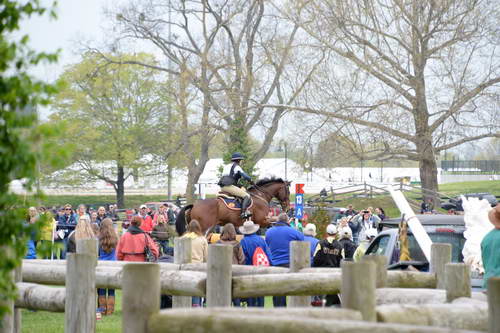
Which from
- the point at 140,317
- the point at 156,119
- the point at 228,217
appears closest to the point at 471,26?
the point at 228,217

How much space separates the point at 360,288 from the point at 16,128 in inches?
72.2

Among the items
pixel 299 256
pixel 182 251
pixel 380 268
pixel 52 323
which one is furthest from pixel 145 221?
pixel 380 268

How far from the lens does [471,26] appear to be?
36562mm

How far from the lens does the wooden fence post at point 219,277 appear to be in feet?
24.3

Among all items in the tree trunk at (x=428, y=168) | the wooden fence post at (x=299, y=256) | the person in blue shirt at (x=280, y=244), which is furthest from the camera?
the tree trunk at (x=428, y=168)

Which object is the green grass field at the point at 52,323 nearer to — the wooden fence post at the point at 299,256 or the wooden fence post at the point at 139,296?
the wooden fence post at the point at 299,256

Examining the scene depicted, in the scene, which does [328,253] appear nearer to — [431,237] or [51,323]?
[431,237]

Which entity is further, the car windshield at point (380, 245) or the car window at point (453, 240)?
the car windshield at point (380, 245)

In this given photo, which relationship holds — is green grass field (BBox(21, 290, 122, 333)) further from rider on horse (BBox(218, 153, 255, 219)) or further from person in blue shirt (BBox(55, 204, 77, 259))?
rider on horse (BBox(218, 153, 255, 219))

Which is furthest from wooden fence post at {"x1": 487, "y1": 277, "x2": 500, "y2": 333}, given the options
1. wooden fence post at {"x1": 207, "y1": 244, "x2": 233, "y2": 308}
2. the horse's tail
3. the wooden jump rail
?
the horse's tail

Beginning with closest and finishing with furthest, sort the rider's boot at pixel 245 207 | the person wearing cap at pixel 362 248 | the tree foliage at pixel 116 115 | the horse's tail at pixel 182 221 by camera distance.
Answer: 1. the person wearing cap at pixel 362 248
2. the horse's tail at pixel 182 221
3. the rider's boot at pixel 245 207
4. the tree foliage at pixel 116 115

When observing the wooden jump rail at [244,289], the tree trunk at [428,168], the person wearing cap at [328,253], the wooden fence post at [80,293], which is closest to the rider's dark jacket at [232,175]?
the person wearing cap at [328,253]

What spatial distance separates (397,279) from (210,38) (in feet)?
147

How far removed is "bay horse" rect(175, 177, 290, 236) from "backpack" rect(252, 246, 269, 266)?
31.3ft
